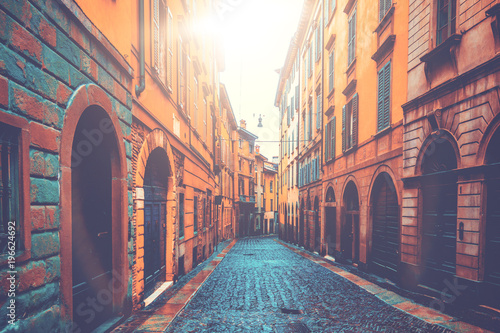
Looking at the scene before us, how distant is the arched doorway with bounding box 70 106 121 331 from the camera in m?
4.66

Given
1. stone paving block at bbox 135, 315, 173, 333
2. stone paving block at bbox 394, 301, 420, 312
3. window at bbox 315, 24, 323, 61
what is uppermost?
window at bbox 315, 24, 323, 61

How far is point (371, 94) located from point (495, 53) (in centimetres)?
581

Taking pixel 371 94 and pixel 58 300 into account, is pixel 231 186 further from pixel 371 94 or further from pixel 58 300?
pixel 58 300

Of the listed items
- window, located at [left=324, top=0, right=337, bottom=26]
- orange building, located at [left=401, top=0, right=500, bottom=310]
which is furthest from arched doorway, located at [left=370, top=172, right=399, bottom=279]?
window, located at [left=324, top=0, right=337, bottom=26]

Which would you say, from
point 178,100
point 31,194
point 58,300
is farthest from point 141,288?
point 178,100

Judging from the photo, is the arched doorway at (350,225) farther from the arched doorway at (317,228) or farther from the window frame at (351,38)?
the window frame at (351,38)

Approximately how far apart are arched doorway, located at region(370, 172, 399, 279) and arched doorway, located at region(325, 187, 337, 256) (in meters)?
4.66

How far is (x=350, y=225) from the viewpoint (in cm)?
1441

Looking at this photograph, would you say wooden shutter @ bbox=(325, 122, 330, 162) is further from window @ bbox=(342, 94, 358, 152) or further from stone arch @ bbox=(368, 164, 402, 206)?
stone arch @ bbox=(368, 164, 402, 206)

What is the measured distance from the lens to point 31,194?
3.15 meters

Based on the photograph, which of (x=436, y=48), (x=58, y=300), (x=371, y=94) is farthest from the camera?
(x=371, y=94)

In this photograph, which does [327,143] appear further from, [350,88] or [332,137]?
[350,88]

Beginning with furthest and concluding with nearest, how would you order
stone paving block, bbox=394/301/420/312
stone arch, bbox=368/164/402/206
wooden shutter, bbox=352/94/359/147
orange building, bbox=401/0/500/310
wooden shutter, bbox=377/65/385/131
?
wooden shutter, bbox=352/94/359/147 < wooden shutter, bbox=377/65/385/131 < stone arch, bbox=368/164/402/206 < stone paving block, bbox=394/301/420/312 < orange building, bbox=401/0/500/310

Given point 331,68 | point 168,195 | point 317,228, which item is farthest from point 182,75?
point 317,228
